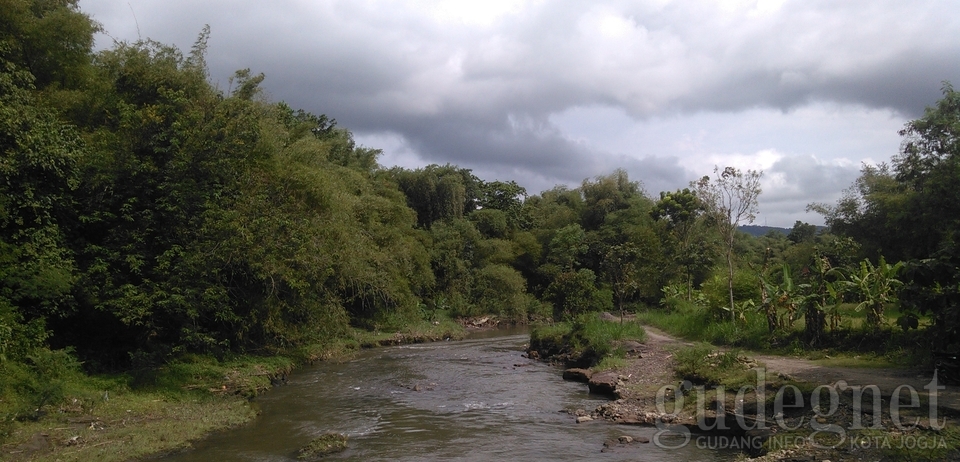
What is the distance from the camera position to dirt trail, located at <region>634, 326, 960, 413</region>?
10344mm

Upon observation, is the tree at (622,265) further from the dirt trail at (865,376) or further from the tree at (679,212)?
the tree at (679,212)

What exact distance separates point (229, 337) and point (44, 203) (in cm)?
705

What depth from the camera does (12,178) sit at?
14.6 metres

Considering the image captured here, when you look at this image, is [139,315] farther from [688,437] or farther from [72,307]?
[688,437]

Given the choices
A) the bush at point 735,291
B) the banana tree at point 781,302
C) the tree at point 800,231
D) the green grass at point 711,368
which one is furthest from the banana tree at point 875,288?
the tree at point 800,231

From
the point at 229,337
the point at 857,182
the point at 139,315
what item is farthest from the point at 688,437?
the point at 857,182

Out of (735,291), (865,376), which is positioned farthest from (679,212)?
(865,376)

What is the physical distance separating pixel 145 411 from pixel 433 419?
6665 mm

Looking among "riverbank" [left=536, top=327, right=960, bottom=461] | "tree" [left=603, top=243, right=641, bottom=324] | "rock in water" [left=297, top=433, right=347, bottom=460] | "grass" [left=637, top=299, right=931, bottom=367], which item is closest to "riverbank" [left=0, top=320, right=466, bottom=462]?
"rock in water" [left=297, top=433, right=347, bottom=460]

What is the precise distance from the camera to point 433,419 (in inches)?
556

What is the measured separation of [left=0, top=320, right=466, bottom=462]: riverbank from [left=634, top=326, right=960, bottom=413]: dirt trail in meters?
12.8

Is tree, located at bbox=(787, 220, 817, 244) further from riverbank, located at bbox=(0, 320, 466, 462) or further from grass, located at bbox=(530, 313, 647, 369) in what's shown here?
riverbank, located at bbox=(0, 320, 466, 462)

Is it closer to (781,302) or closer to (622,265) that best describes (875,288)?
(781,302)

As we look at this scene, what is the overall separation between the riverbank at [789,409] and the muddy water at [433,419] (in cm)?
88
